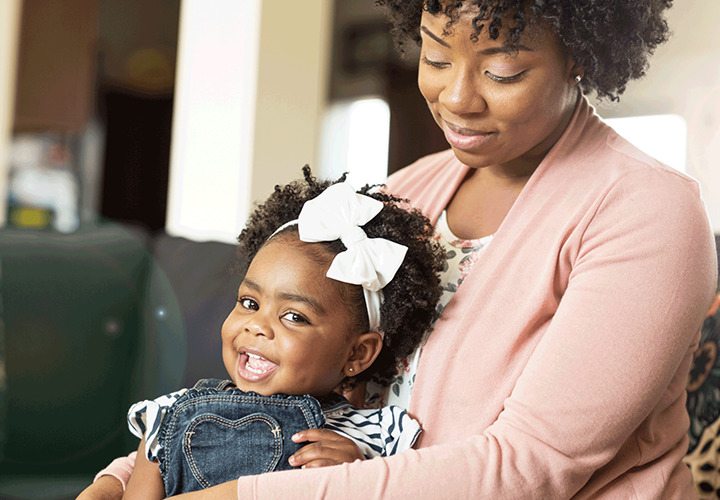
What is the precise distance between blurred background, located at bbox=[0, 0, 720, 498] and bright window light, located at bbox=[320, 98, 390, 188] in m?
0.01

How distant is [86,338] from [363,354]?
Answer: 117cm

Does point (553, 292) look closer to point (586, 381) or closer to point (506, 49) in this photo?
point (586, 381)

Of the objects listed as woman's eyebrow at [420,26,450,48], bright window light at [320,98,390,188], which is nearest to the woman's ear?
woman's eyebrow at [420,26,450,48]

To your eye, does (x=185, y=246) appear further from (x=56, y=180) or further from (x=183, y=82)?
(x=56, y=180)

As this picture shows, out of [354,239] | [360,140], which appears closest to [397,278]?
[354,239]

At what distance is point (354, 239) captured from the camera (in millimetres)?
1448

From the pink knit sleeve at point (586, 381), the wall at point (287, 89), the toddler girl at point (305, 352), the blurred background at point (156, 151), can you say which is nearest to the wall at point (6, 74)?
the blurred background at point (156, 151)

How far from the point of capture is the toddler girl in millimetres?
1382

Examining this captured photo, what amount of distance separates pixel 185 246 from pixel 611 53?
56.0 inches

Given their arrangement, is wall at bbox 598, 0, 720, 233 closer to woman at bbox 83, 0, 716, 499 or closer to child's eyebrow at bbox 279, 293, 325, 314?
woman at bbox 83, 0, 716, 499

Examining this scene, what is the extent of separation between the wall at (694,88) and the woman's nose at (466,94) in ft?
9.69

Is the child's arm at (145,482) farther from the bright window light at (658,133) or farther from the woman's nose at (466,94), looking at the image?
the bright window light at (658,133)

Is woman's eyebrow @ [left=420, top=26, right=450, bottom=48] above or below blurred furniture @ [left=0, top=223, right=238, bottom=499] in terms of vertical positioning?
above

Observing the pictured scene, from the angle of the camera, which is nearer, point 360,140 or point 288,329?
point 288,329
